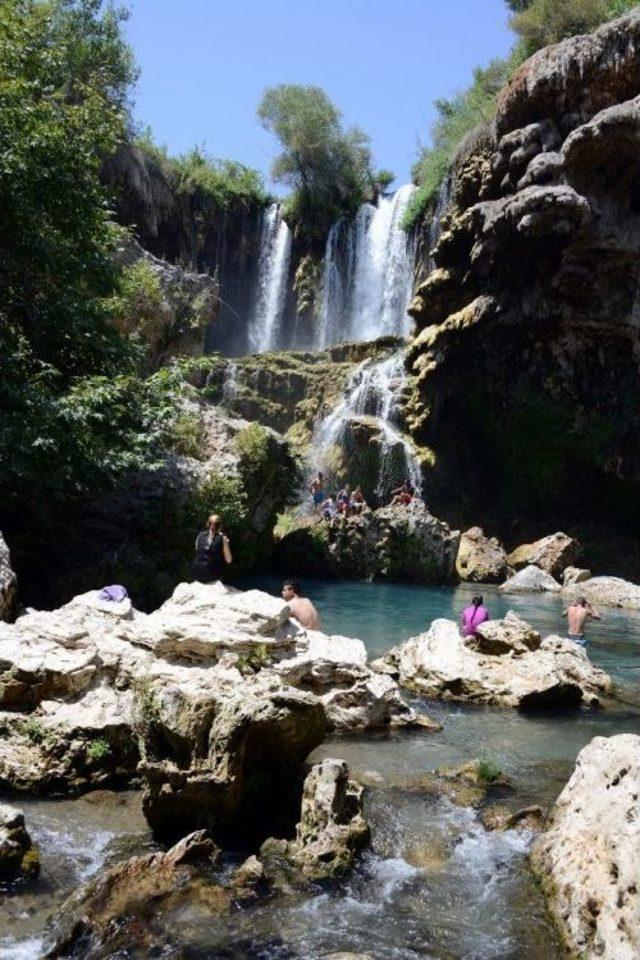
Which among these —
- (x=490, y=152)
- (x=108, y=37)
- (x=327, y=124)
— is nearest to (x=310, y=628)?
(x=490, y=152)

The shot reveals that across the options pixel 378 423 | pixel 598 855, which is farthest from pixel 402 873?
pixel 378 423

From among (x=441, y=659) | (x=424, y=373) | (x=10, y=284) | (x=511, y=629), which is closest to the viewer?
(x=441, y=659)

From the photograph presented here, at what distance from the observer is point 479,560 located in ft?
85.4

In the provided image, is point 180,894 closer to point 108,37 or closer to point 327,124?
point 108,37

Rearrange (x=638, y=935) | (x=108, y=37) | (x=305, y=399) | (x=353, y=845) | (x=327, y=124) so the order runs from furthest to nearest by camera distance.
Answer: (x=327, y=124), (x=108, y=37), (x=305, y=399), (x=353, y=845), (x=638, y=935)

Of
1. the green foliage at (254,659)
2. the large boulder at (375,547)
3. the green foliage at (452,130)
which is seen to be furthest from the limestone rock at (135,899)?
the green foliage at (452,130)

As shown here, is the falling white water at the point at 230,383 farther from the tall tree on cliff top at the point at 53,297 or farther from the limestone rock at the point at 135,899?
the limestone rock at the point at 135,899

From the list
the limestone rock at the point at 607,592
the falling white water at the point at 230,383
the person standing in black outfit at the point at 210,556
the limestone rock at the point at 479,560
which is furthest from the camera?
the falling white water at the point at 230,383

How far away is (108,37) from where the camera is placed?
117ft

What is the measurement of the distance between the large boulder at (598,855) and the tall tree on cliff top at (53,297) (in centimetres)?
852

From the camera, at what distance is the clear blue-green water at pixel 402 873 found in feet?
14.4

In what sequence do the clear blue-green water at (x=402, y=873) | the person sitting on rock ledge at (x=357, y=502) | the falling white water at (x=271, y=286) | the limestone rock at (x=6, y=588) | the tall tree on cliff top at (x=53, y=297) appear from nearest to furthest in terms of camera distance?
1. the clear blue-green water at (x=402, y=873)
2. the limestone rock at (x=6, y=588)
3. the tall tree on cliff top at (x=53, y=297)
4. the person sitting on rock ledge at (x=357, y=502)
5. the falling white water at (x=271, y=286)

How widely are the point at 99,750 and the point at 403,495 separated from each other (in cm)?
2086

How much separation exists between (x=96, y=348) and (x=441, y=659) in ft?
27.5
